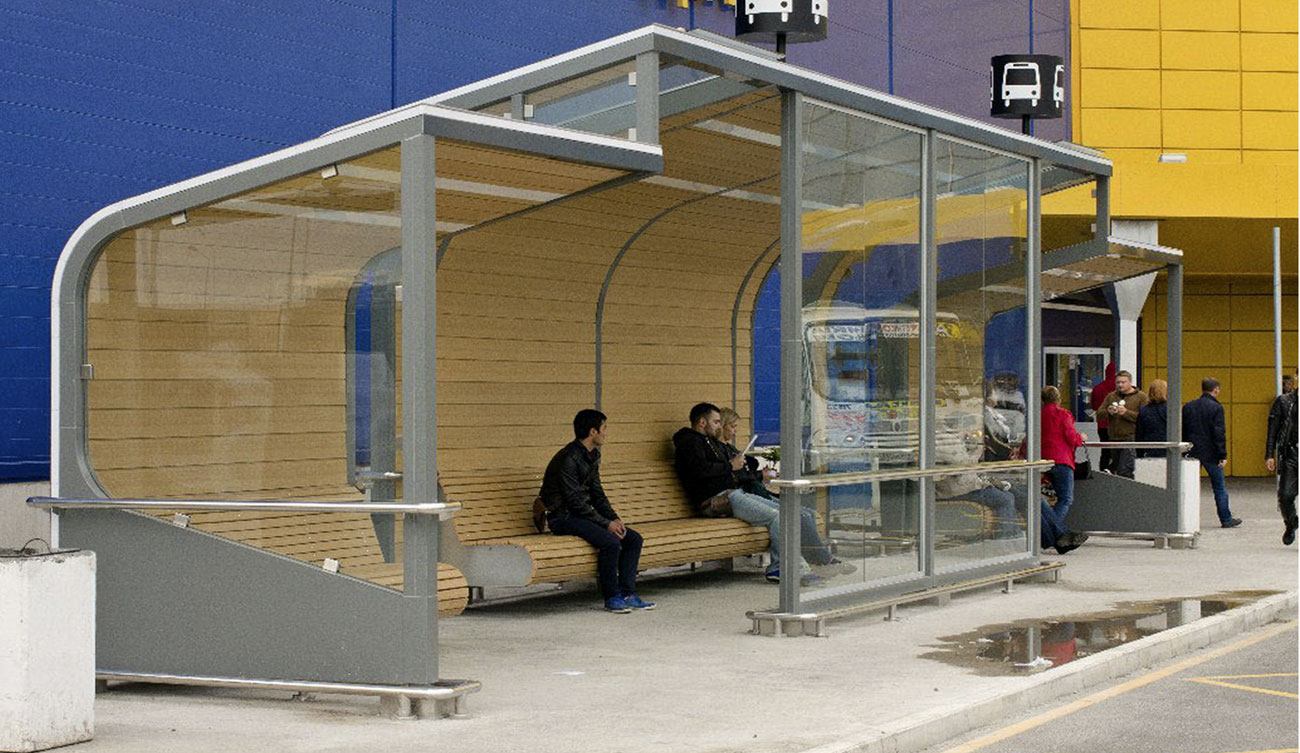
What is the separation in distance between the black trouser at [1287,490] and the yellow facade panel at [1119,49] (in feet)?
42.3

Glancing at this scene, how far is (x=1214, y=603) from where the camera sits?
12.3 metres

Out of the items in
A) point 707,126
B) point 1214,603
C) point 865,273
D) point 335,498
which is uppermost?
point 707,126

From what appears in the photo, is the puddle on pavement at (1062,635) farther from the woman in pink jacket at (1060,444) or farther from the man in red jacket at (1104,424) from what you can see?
the man in red jacket at (1104,424)

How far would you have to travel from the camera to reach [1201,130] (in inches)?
1155

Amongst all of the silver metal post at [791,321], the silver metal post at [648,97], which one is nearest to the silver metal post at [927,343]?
the silver metal post at [791,321]

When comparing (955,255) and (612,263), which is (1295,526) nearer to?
(955,255)

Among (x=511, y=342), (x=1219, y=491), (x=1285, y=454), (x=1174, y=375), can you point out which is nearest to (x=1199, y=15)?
(x=1219, y=491)

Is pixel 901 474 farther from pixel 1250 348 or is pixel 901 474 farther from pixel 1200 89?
pixel 1250 348

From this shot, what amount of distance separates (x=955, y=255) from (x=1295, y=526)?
20.7 ft

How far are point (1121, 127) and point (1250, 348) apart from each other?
5.60m

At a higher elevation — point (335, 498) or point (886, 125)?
point (886, 125)

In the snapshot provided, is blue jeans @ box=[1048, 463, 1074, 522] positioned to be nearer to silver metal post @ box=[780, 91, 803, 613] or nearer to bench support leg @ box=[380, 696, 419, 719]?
silver metal post @ box=[780, 91, 803, 613]

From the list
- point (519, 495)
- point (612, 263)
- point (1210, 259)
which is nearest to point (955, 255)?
point (612, 263)

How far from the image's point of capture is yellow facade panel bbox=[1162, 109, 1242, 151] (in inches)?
1150
